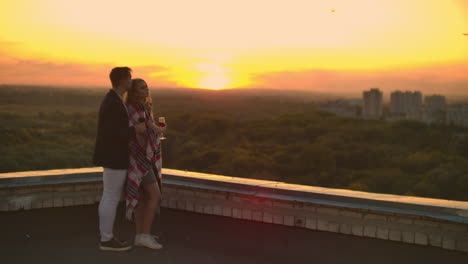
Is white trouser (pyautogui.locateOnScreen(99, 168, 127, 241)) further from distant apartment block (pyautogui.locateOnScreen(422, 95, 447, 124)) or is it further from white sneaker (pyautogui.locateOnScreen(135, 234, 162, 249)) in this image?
distant apartment block (pyautogui.locateOnScreen(422, 95, 447, 124))

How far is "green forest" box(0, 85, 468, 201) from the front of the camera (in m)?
32.6

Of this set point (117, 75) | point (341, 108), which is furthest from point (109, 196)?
point (341, 108)

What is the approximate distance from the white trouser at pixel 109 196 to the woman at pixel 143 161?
79mm

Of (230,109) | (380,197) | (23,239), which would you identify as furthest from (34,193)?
(230,109)

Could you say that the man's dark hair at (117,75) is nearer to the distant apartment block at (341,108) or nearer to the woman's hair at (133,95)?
the woman's hair at (133,95)

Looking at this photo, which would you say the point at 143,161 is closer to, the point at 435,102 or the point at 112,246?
the point at 112,246

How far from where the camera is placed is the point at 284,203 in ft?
14.6

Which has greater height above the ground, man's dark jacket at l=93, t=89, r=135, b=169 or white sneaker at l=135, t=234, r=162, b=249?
man's dark jacket at l=93, t=89, r=135, b=169

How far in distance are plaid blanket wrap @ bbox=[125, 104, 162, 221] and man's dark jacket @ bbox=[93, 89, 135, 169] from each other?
0.33ft

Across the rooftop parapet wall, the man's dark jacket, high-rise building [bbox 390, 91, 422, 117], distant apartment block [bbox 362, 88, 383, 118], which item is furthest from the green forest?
the man's dark jacket

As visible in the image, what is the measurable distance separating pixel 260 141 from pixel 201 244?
46346mm

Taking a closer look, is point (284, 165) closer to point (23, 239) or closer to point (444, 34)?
point (444, 34)

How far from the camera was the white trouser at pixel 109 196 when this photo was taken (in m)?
3.70

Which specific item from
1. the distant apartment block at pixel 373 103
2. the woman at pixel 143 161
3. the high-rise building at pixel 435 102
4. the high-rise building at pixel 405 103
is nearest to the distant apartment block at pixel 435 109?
the high-rise building at pixel 435 102
